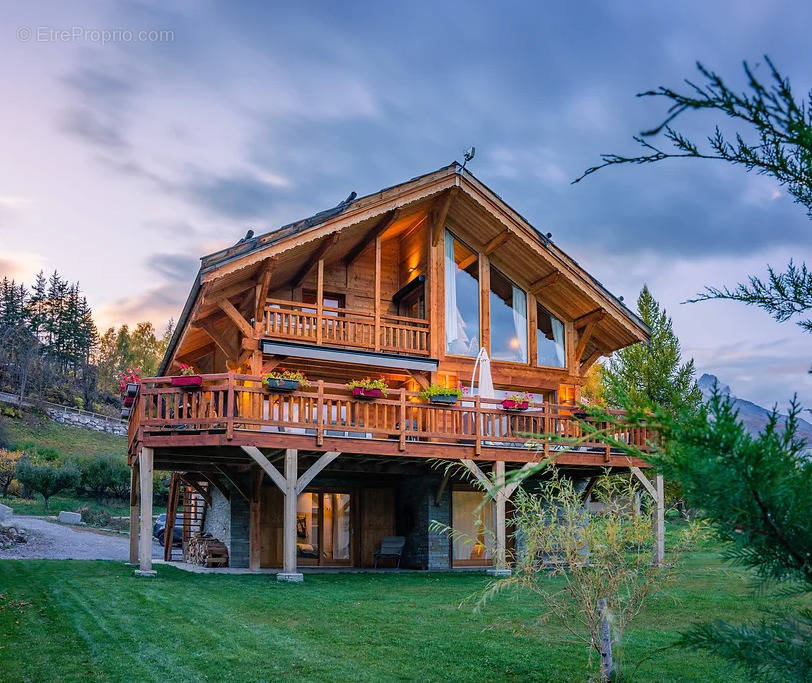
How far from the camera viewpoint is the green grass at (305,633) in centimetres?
635

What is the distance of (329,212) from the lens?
16219 mm

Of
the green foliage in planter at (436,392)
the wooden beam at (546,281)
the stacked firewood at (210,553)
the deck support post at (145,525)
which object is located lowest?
the stacked firewood at (210,553)

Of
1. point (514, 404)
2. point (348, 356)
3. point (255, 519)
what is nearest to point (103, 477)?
point (255, 519)

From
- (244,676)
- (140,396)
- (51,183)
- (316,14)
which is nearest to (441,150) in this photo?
(51,183)

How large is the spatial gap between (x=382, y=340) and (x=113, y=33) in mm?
7826

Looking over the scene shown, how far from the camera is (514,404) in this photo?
1573 centimetres

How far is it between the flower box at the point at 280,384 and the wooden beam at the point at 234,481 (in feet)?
11.3

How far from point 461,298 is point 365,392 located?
4.75 metres

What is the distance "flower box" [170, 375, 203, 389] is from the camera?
13.7 m

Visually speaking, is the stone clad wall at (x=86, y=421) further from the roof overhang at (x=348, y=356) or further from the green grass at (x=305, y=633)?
the green grass at (x=305, y=633)

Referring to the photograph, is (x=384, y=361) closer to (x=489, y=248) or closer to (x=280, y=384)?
(x=280, y=384)

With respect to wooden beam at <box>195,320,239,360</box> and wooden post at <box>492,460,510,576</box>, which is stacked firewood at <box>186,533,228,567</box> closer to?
wooden beam at <box>195,320,239,360</box>

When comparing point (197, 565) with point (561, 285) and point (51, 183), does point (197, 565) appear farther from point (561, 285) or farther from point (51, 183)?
point (51, 183)

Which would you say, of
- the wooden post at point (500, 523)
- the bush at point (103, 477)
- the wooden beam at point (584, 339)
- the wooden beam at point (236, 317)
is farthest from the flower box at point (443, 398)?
the bush at point (103, 477)
